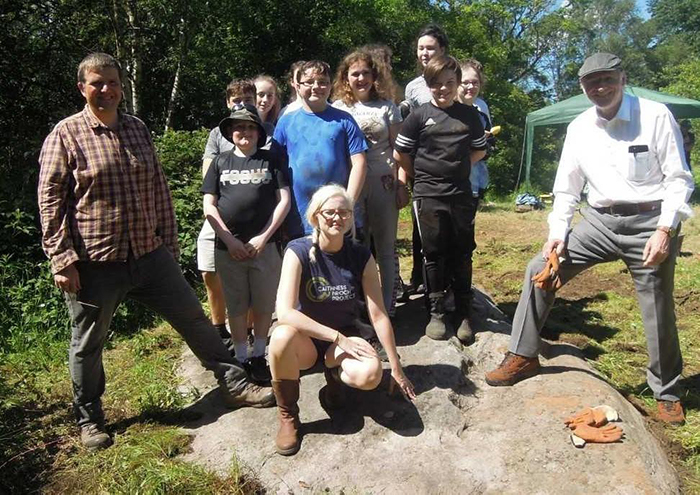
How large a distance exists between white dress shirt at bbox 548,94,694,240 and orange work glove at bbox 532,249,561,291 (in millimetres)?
141

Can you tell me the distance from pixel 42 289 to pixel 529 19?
95.0 feet

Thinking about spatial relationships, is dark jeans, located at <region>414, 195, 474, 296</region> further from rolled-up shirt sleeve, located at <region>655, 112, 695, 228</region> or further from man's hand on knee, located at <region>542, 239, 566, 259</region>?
rolled-up shirt sleeve, located at <region>655, 112, 695, 228</region>

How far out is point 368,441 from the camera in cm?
312

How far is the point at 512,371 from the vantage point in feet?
12.1

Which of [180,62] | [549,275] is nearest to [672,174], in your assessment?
[549,275]

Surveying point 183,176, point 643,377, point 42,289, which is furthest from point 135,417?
point 183,176

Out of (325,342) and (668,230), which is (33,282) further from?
(668,230)

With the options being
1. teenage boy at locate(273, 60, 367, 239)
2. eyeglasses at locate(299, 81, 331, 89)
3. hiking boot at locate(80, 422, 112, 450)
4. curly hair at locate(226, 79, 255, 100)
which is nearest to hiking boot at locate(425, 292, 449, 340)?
teenage boy at locate(273, 60, 367, 239)

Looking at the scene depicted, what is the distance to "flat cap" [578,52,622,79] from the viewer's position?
10.9 feet

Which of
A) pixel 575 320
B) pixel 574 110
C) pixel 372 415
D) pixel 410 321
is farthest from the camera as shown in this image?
pixel 574 110

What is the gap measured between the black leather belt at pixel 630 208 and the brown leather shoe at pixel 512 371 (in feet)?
3.27

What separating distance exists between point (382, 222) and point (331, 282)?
3.45 ft

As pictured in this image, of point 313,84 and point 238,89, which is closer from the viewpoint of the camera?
point 313,84

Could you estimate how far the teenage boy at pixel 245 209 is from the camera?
11.9ft
